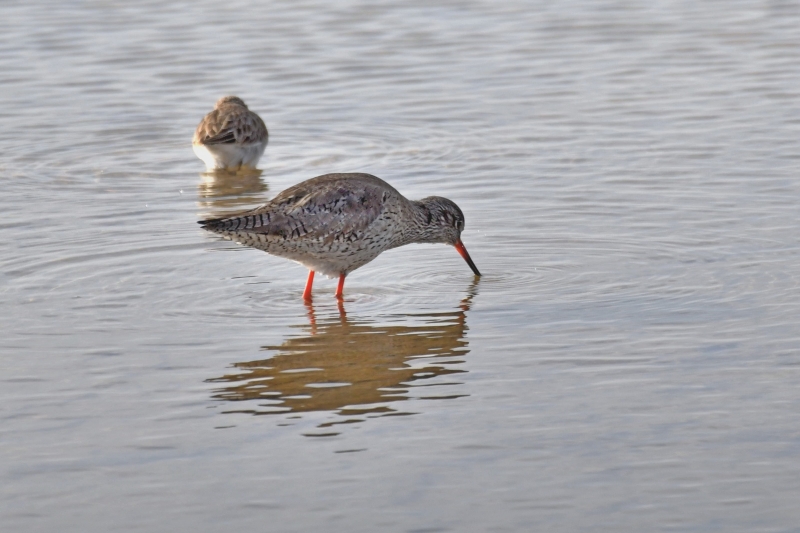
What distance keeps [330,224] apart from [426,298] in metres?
0.79

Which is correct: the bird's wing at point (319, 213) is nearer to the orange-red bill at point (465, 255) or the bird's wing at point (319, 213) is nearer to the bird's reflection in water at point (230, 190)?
the orange-red bill at point (465, 255)

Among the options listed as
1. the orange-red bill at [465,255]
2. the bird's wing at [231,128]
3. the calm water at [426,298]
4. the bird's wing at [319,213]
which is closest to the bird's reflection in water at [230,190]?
the calm water at [426,298]

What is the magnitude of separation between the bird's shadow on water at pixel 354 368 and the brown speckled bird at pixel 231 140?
4378 mm

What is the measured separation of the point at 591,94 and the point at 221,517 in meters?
9.80

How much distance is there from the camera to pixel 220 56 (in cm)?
1673

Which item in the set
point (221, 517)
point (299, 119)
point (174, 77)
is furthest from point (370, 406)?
point (174, 77)

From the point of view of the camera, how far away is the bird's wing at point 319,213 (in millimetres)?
8336

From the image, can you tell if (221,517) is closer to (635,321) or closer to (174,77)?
(635,321)

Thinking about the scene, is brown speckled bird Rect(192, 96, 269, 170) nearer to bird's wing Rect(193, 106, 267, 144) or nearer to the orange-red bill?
bird's wing Rect(193, 106, 267, 144)

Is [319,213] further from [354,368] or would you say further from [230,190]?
[230,190]

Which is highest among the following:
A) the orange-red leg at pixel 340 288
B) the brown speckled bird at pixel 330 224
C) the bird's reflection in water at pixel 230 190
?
the brown speckled bird at pixel 330 224

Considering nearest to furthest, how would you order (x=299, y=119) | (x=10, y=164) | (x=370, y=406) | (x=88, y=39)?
(x=370, y=406) → (x=10, y=164) → (x=299, y=119) → (x=88, y=39)

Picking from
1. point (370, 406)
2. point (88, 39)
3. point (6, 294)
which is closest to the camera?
point (370, 406)

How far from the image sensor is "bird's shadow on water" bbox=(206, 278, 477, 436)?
247 inches
